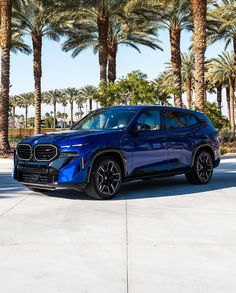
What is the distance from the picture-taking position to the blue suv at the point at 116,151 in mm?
8352

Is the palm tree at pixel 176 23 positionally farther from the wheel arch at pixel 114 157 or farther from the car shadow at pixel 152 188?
the wheel arch at pixel 114 157

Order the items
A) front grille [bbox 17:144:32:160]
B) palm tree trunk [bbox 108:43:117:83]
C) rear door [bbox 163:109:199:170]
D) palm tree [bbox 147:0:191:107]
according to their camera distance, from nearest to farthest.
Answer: front grille [bbox 17:144:32:160]
rear door [bbox 163:109:199:170]
palm tree [bbox 147:0:191:107]
palm tree trunk [bbox 108:43:117:83]

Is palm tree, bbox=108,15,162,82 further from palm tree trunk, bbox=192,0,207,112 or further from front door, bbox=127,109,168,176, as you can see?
front door, bbox=127,109,168,176

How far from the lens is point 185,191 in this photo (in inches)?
392

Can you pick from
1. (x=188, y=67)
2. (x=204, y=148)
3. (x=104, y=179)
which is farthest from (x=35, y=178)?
(x=188, y=67)

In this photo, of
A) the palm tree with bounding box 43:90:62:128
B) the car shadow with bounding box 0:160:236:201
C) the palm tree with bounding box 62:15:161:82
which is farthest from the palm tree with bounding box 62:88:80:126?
the car shadow with bounding box 0:160:236:201

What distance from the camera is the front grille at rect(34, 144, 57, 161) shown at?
839 cm

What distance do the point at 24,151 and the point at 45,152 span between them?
684 millimetres

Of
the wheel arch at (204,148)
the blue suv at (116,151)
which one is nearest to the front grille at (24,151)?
the blue suv at (116,151)

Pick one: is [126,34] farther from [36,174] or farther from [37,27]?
[36,174]

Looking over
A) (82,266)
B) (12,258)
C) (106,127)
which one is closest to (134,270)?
(82,266)

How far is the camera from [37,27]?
32.2 meters

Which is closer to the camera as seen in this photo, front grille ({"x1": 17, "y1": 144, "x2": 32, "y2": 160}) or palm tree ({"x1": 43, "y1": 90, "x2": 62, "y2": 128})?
front grille ({"x1": 17, "y1": 144, "x2": 32, "y2": 160})

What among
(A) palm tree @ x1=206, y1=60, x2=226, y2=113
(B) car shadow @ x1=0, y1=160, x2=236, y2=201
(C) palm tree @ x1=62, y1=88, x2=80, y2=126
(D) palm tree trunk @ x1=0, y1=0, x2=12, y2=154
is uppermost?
(C) palm tree @ x1=62, y1=88, x2=80, y2=126
